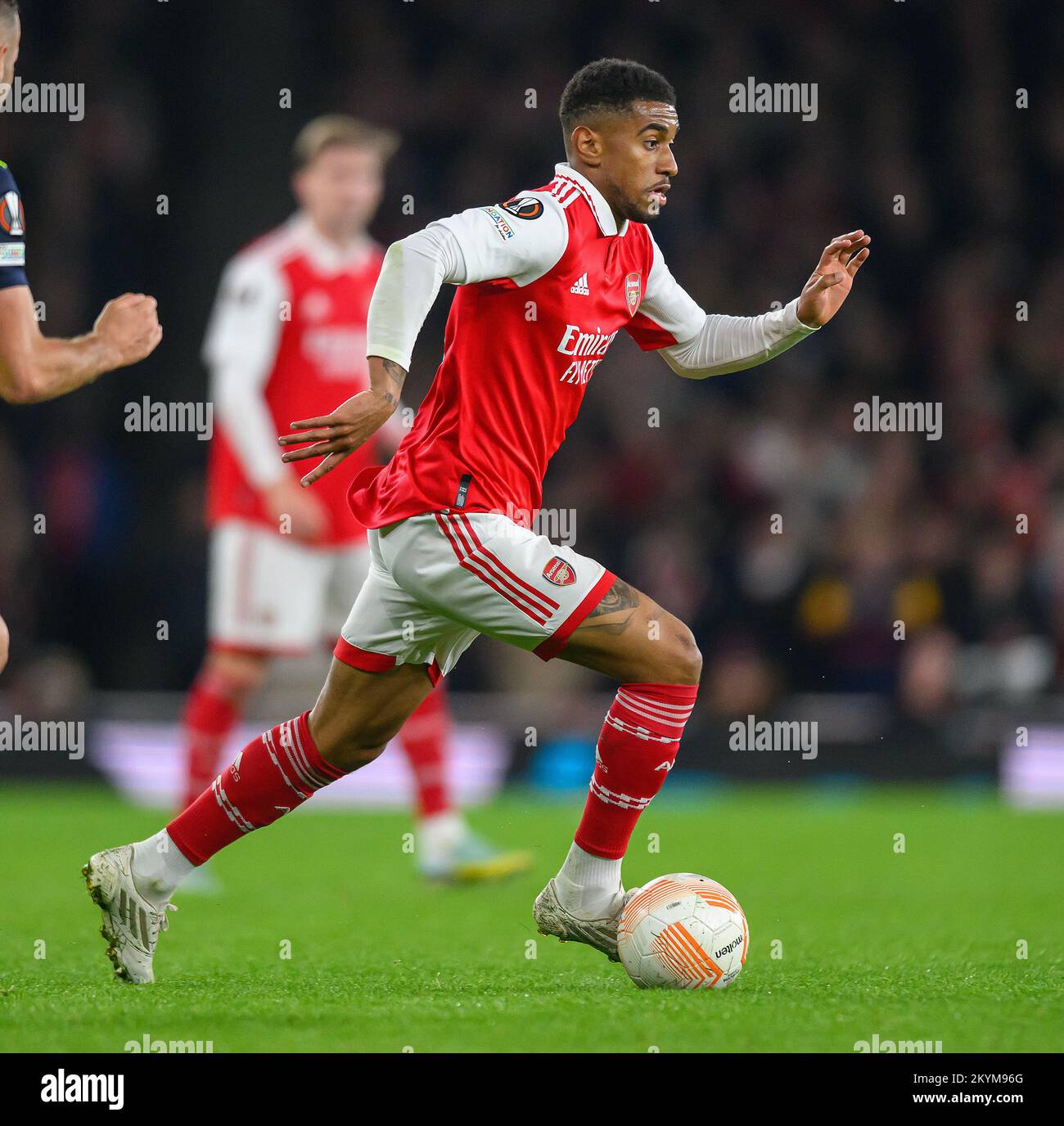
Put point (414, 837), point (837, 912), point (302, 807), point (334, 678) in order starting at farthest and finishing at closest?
point (302, 807) → point (414, 837) → point (837, 912) → point (334, 678)

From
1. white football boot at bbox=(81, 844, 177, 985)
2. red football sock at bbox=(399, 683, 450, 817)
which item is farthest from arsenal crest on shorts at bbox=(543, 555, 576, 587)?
red football sock at bbox=(399, 683, 450, 817)

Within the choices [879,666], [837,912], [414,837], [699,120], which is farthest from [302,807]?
[699,120]

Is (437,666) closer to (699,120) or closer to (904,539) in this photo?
(904,539)

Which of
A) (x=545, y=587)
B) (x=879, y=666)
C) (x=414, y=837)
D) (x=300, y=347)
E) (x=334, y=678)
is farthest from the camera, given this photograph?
(x=879, y=666)

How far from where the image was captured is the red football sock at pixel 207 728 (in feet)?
23.4

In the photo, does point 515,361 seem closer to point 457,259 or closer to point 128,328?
point 457,259

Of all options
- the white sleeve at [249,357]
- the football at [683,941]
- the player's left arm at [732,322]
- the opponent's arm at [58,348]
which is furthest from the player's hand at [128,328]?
the white sleeve at [249,357]

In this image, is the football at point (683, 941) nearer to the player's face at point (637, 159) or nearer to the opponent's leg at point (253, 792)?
the opponent's leg at point (253, 792)

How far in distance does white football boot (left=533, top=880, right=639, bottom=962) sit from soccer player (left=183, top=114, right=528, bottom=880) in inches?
88.8

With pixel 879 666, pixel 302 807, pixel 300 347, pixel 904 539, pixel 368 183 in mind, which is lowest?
pixel 302 807

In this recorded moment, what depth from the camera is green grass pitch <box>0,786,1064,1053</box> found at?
3.79 meters

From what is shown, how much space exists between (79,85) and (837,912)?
11.4 metres

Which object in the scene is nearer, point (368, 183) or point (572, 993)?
point (572, 993)

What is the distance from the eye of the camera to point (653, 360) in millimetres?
14156
